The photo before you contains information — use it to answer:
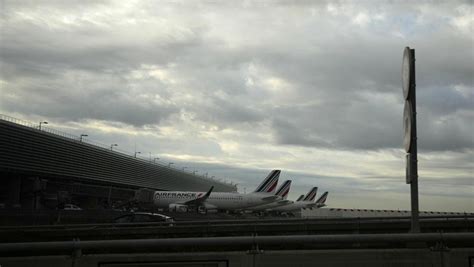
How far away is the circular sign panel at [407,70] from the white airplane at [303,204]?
81741 mm

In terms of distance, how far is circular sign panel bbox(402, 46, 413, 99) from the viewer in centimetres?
653

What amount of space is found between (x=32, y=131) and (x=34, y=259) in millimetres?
82614

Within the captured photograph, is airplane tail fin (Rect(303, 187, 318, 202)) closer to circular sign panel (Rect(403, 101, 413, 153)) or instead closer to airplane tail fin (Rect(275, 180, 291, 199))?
airplane tail fin (Rect(275, 180, 291, 199))

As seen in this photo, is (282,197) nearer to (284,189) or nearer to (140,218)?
(284,189)

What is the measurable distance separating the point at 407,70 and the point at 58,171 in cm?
8938

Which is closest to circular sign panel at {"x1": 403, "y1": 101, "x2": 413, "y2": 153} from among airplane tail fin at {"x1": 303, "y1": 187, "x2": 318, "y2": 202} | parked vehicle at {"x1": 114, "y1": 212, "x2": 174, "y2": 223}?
parked vehicle at {"x1": 114, "y1": 212, "x2": 174, "y2": 223}

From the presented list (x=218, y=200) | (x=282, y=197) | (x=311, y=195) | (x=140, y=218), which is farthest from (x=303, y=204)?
(x=140, y=218)

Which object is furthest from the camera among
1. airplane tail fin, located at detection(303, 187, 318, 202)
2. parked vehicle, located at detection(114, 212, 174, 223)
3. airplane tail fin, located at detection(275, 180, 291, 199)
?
airplane tail fin, located at detection(303, 187, 318, 202)

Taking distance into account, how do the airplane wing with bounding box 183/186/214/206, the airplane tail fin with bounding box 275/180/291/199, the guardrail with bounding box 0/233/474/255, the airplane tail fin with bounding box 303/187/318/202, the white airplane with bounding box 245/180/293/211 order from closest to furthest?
the guardrail with bounding box 0/233/474/255 < the airplane wing with bounding box 183/186/214/206 < the white airplane with bounding box 245/180/293/211 < the airplane tail fin with bounding box 275/180/291/199 < the airplane tail fin with bounding box 303/187/318/202

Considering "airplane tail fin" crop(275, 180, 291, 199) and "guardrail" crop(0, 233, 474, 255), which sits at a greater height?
"airplane tail fin" crop(275, 180, 291, 199)

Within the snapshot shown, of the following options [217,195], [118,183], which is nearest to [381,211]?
[217,195]

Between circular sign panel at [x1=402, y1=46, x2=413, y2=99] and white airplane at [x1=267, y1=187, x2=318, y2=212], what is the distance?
8174 cm

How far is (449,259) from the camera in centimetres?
643

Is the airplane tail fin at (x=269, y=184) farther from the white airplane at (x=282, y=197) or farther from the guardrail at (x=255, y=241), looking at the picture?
the guardrail at (x=255, y=241)
